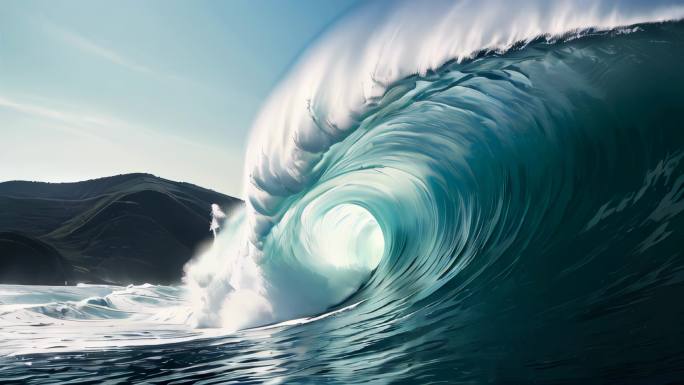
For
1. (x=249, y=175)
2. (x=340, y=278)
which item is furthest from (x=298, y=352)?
(x=340, y=278)

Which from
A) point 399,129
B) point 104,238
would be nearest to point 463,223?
point 399,129

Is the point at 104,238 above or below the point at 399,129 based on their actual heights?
above

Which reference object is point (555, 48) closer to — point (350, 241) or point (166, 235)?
point (350, 241)

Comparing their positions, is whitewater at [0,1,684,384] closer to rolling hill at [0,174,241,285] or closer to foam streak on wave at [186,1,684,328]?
foam streak on wave at [186,1,684,328]

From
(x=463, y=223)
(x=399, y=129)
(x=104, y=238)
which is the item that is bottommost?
(x=463, y=223)

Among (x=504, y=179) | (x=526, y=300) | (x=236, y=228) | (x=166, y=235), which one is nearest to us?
(x=526, y=300)

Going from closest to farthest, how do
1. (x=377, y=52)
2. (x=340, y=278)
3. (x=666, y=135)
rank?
(x=666, y=135) → (x=377, y=52) → (x=340, y=278)

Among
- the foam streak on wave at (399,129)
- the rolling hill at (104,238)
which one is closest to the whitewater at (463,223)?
the foam streak on wave at (399,129)

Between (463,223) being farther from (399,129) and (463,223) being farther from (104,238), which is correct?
(104,238)

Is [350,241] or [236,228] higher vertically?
[236,228]
